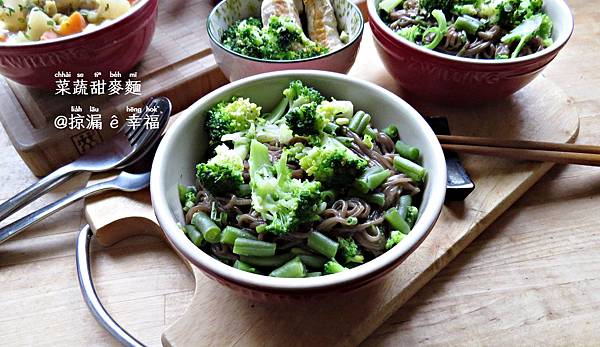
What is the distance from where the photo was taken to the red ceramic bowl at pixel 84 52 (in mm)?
1776

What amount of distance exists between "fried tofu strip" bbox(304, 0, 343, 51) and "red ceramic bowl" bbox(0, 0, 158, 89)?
2.14 ft

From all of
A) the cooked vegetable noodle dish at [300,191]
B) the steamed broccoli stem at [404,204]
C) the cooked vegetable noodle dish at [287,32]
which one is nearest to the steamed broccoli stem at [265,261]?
the cooked vegetable noodle dish at [300,191]

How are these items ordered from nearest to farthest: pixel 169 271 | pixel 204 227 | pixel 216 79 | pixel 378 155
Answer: pixel 204 227 < pixel 378 155 < pixel 169 271 < pixel 216 79

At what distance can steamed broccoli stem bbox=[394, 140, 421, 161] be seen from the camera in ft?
4.84

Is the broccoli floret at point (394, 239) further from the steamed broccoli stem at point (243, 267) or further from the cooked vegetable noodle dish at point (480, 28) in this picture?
the cooked vegetable noodle dish at point (480, 28)

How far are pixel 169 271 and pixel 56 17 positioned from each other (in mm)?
1165

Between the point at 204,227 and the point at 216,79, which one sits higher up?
the point at 204,227

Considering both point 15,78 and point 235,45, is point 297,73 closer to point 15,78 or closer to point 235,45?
point 235,45

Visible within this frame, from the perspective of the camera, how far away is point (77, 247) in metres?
1.66

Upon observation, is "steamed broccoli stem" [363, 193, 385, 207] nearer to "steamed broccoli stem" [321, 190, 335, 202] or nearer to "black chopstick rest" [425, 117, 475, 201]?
"steamed broccoli stem" [321, 190, 335, 202]

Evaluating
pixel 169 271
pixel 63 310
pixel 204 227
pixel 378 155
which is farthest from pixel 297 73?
pixel 63 310

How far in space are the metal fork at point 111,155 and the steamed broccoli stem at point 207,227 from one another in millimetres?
624

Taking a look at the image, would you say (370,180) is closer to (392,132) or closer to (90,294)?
(392,132)

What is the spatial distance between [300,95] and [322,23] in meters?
0.65
